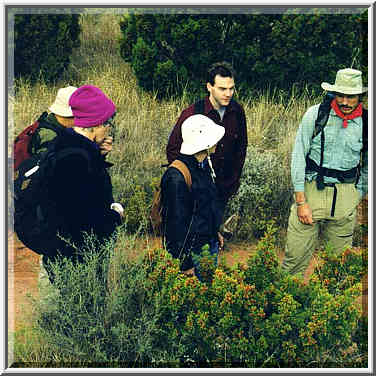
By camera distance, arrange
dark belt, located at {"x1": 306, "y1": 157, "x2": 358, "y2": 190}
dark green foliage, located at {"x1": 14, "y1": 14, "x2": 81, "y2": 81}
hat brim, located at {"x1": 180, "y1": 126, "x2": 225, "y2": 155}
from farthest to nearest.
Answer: dark green foliage, located at {"x1": 14, "y1": 14, "x2": 81, "y2": 81}
dark belt, located at {"x1": 306, "y1": 157, "x2": 358, "y2": 190}
hat brim, located at {"x1": 180, "y1": 126, "x2": 225, "y2": 155}

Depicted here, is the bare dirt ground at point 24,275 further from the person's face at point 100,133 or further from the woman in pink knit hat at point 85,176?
the person's face at point 100,133

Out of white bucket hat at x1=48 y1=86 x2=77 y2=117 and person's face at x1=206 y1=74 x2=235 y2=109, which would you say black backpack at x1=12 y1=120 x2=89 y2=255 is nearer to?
white bucket hat at x1=48 y1=86 x2=77 y2=117

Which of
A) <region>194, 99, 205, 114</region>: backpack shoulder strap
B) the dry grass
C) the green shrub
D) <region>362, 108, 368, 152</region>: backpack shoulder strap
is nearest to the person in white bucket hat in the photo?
<region>194, 99, 205, 114</region>: backpack shoulder strap

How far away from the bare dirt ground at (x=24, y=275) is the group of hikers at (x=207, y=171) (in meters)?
0.45

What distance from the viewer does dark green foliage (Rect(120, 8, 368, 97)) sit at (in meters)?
10.0

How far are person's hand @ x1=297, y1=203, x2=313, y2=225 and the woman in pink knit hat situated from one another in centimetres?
157

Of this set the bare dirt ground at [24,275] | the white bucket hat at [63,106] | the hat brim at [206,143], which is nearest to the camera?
the hat brim at [206,143]

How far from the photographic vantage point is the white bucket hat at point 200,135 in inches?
190

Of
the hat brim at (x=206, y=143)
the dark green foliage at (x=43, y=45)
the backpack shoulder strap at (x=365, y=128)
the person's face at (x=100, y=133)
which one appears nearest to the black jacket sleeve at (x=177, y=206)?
the hat brim at (x=206, y=143)

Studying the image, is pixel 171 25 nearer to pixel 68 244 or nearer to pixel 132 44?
pixel 132 44

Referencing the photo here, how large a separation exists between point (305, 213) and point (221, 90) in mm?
1316

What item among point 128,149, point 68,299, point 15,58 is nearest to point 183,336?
point 68,299

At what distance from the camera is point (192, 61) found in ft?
33.5

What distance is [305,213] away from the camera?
5.63 meters
